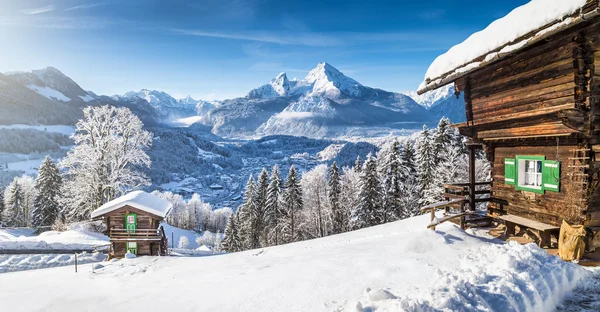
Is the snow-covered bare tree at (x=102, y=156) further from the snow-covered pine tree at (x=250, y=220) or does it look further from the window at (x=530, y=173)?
the window at (x=530, y=173)

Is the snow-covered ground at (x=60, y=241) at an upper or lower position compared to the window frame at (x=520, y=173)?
lower

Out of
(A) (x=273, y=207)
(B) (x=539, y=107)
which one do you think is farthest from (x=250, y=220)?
(B) (x=539, y=107)

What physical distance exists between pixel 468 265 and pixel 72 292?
1132 cm

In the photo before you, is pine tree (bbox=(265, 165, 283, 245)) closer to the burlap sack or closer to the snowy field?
the snowy field

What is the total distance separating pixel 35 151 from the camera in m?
173

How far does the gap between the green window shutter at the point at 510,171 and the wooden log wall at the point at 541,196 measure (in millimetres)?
177

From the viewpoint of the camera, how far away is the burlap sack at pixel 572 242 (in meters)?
8.58

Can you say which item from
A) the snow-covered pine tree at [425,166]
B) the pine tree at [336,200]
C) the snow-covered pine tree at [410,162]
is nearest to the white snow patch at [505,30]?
the snow-covered pine tree at [425,166]

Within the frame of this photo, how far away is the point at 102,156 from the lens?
27516 mm

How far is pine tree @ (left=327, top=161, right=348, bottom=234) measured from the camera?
137 ft

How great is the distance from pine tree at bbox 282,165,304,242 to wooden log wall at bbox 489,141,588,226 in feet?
102

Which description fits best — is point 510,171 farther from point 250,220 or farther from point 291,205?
point 250,220

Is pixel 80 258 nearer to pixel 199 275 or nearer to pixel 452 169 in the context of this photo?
pixel 199 275

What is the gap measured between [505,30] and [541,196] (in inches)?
220
